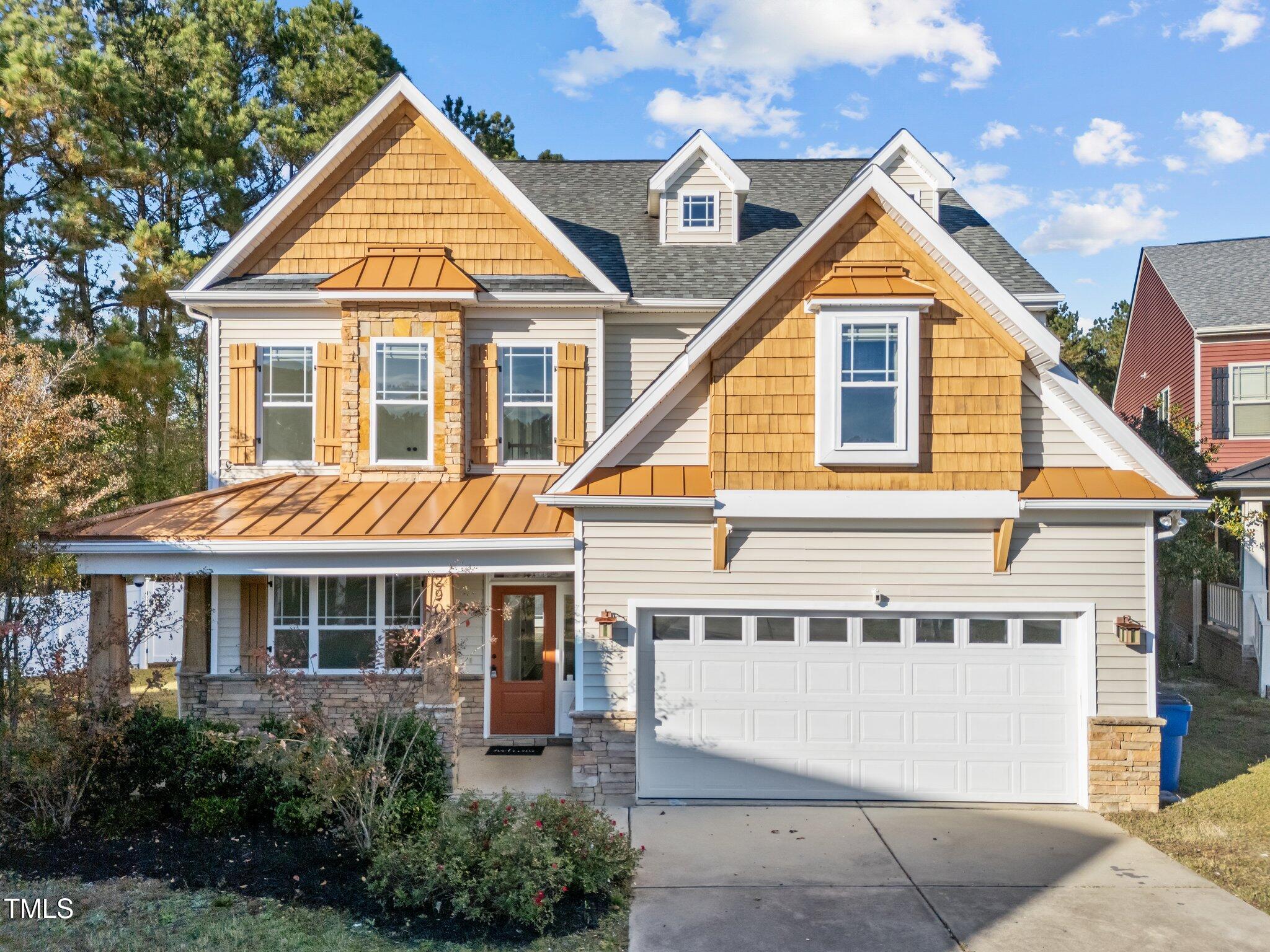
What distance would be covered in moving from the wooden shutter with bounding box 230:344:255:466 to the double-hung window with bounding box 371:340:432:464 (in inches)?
70.0

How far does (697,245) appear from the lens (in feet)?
45.4

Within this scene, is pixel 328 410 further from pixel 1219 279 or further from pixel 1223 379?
pixel 1219 279

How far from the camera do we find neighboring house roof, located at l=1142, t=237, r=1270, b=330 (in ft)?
63.1

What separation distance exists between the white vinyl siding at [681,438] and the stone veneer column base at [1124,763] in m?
5.13

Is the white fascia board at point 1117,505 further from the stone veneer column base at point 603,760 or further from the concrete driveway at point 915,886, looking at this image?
the stone veneer column base at point 603,760

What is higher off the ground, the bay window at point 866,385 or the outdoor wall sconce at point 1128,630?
the bay window at point 866,385

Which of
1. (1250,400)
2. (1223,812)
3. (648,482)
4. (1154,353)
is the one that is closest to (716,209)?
(648,482)

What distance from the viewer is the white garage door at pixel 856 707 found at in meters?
9.59

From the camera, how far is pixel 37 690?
832 cm

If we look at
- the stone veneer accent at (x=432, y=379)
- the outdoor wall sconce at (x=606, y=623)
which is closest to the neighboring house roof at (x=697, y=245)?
the stone veneer accent at (x=432, y=379)

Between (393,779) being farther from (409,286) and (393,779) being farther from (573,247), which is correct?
(573,247)

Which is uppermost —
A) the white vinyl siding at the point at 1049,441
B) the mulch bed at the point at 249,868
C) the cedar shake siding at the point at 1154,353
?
the cedar shake siding at the point at 1154,353

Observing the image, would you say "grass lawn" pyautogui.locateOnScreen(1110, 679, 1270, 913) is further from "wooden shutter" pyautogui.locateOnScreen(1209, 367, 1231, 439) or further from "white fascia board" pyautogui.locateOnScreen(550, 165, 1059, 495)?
"wooden shutter" pyautogui.locateOnScreen(1209, 367, 1231, 439)

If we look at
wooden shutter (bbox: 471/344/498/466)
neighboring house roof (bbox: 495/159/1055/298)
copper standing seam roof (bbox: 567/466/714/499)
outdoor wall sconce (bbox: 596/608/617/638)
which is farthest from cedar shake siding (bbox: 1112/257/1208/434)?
outdoor wall sconce (bbox: 596/608/617/638)
